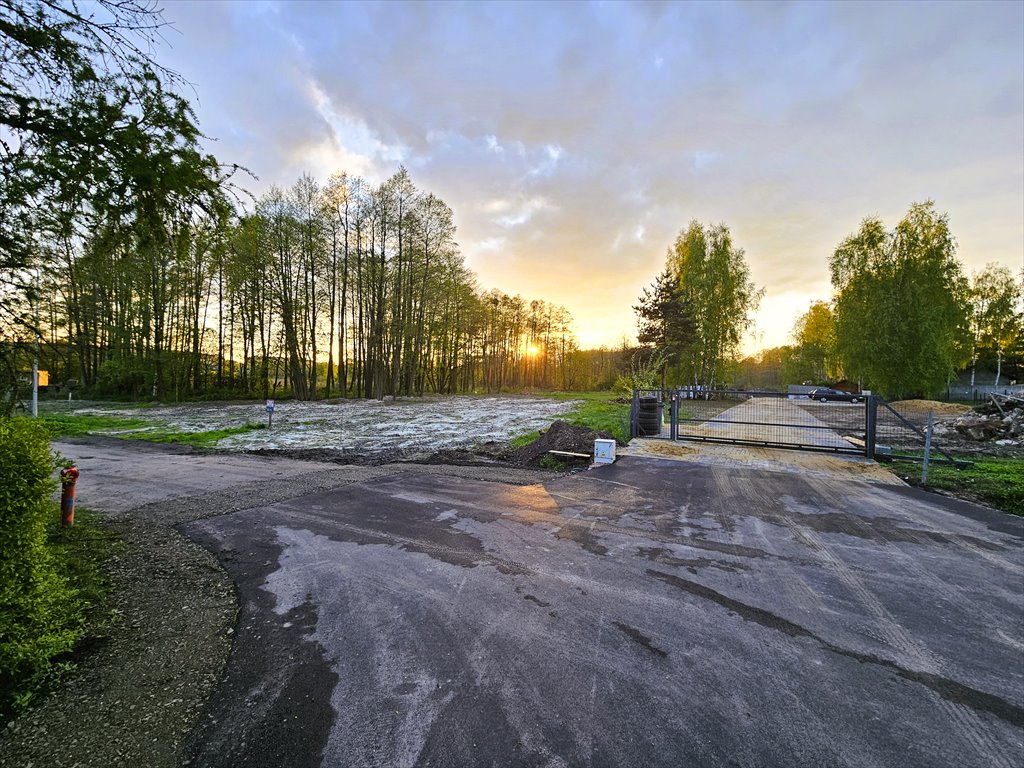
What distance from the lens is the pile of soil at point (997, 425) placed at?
12.2m

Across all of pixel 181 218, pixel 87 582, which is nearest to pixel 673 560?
pixel 87 582

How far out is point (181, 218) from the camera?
4.14 metres

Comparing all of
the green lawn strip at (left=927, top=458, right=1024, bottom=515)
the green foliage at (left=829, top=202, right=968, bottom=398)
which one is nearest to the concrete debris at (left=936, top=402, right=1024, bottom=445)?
the green lawn strip at (left=927, top=458, right=1024, bottom=515)

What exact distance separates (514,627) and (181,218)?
5045 millimetres

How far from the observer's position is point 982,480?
279 inches

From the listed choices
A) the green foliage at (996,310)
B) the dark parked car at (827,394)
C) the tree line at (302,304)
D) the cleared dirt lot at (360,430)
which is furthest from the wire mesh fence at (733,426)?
the green foliage at (996,310)

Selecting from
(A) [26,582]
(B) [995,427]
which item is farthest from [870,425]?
(A) [26,582]

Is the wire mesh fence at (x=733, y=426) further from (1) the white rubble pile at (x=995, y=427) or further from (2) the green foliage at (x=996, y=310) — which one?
(2) the green foliage at (x=996, y=310)

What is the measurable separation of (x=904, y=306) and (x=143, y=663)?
1509 inches

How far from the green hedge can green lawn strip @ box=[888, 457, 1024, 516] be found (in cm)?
1055

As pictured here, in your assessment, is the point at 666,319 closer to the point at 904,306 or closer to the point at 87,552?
the point at 904,306

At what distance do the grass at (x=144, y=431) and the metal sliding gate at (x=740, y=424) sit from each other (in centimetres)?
1339

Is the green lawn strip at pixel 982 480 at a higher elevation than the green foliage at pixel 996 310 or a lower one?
lower

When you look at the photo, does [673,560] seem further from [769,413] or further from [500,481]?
[769,413]
